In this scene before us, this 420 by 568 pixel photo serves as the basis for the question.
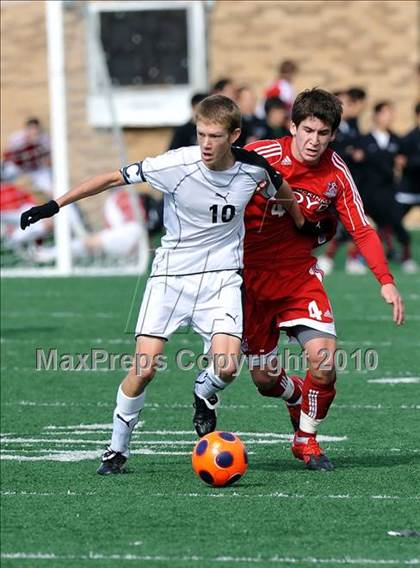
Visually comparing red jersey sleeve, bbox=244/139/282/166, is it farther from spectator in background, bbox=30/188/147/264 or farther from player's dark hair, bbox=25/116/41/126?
spectator in background, bbox=30/188/147/264

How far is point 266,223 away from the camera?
24.9 feet

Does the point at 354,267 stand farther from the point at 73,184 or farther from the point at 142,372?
the point at 142,372

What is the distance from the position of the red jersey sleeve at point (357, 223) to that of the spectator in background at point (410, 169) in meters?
11.9

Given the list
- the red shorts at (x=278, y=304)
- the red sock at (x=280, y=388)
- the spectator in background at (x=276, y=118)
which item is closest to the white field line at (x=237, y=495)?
the red shorts at (x=278, y=304)

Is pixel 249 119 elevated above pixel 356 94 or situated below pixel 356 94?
below

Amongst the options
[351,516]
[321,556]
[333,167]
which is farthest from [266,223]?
[321,556]

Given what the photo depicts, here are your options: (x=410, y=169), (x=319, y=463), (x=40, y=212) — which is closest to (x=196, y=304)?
(x=40, y=212)

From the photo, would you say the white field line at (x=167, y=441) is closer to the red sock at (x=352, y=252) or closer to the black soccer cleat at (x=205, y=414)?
the black soccer cleat at (x=205, y=414)

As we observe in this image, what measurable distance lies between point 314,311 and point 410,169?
1259cm

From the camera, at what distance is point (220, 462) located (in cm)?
683

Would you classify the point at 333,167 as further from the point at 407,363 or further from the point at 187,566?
the point at 407,363

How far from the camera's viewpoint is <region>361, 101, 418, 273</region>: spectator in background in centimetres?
1822

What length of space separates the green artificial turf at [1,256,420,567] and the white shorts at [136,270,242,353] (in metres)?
0.72

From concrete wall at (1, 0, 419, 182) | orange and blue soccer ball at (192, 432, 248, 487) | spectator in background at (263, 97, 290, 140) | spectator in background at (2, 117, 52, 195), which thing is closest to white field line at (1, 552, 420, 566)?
orange and blue soccer ball at (192, 432, 248, 487)
